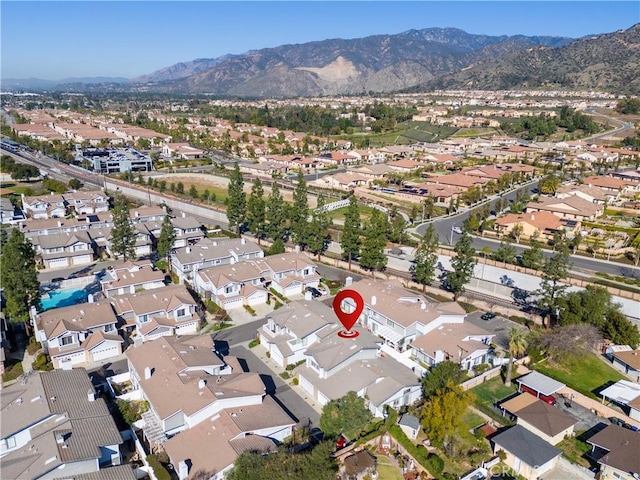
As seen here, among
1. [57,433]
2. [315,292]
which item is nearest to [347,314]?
[315,292]

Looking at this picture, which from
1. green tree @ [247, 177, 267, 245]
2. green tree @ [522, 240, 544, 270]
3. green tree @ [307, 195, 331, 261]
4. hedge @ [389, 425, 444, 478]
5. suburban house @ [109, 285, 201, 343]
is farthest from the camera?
green tree @ [247, 177, 267, 245]

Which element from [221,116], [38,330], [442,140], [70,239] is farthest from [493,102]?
[38,330]

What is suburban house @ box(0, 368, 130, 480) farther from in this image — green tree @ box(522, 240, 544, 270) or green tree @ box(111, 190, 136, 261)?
green tree @ box(522, 240, 544, 270)

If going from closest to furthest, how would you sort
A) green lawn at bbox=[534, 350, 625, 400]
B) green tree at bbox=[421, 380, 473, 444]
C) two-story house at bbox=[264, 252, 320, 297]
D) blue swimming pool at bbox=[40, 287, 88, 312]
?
green tree at bbox=[421, 380, 473, 444]
green lawn at bbox=[534, 350, 625, 400]
blue swimming pool at bbox=[40, 287, 88, 312]
two-story house at bbox=[264, 252, 320, 297]

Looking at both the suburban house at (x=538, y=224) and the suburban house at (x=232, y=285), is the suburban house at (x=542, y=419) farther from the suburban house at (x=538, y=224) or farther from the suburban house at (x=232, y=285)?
the suburban house at (x=538, y=224)

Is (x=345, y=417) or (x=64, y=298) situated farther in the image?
(x=64, y=298)

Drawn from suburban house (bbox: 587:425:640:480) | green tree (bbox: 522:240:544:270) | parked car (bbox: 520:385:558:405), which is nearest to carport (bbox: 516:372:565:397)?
parked car (bbox: 520:385:558:405)

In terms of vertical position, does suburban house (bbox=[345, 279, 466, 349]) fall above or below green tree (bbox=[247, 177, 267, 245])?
below

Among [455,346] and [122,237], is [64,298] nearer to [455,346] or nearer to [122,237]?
[122,237]
